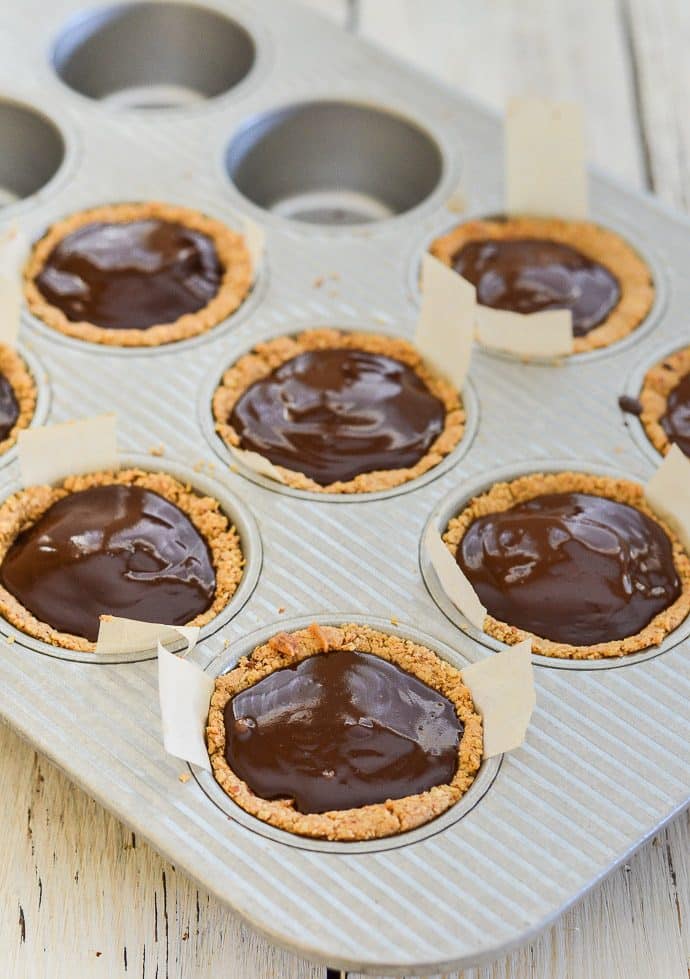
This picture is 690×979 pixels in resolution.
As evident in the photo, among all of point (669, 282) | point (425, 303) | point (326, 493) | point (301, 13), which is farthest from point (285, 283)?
point (301, 13)

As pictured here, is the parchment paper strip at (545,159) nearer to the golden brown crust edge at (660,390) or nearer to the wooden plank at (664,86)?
the golden brown crust edge at (660,390)

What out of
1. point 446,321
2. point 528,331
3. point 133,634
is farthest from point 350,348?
point 133,634

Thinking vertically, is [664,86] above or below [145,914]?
above

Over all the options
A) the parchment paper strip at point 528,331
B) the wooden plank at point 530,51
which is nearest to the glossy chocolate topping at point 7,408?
the parchment paper strip at point 528,331

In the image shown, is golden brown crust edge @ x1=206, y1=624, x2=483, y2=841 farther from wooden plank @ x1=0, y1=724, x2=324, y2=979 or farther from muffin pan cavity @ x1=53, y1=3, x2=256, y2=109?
muffin pan cavity @ x1=53, y1=3, x2=256, y2=109

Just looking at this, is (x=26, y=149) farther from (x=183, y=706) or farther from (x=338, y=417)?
(x=183, y=706)
